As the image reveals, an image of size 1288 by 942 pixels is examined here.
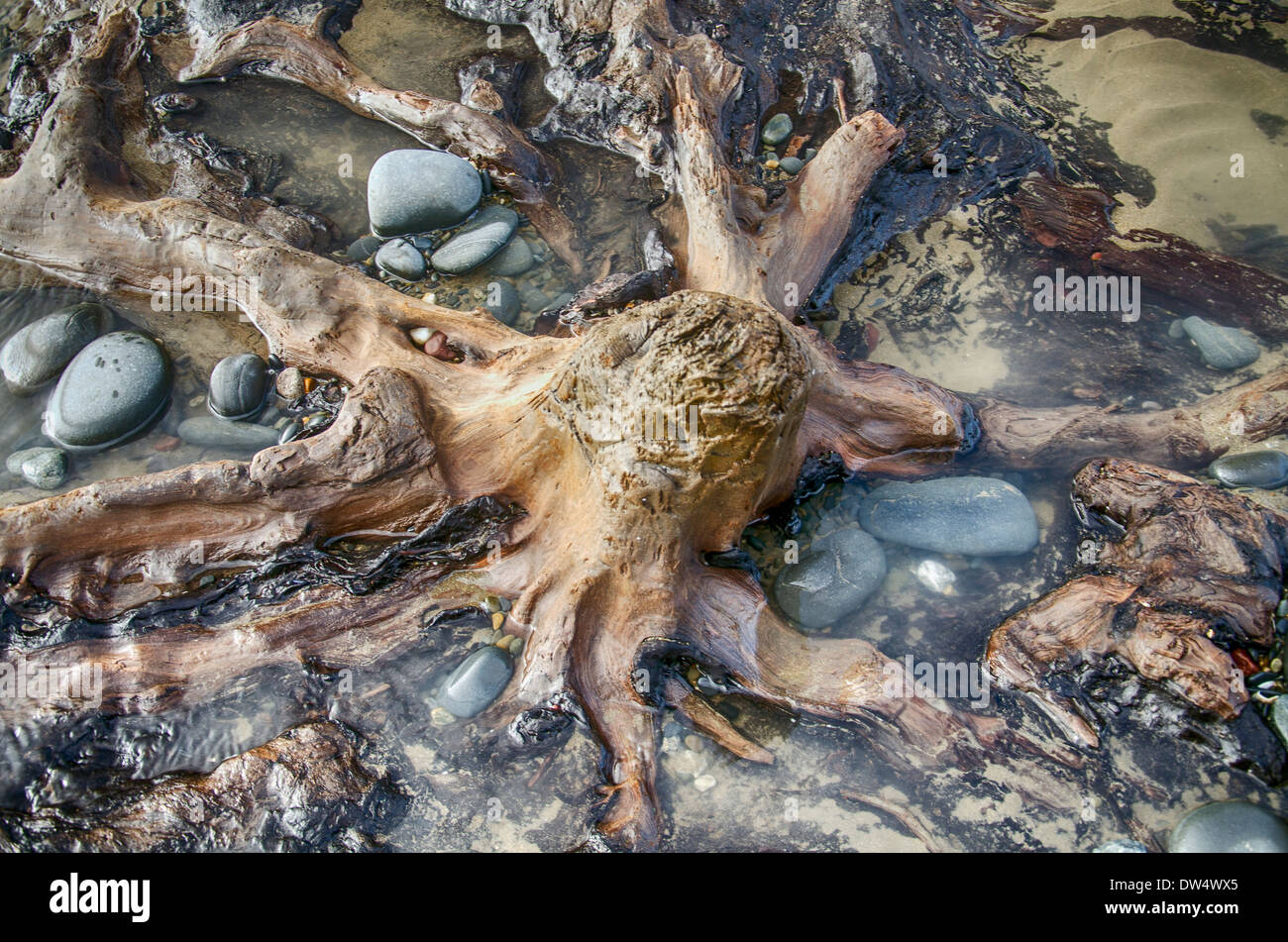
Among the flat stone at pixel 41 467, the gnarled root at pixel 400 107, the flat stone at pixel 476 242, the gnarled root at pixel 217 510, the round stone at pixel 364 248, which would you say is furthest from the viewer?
the gnarled root at pixel 400 107

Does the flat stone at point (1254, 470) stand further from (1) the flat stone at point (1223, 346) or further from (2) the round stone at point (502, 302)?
(2) the round stone at point (502, 302)

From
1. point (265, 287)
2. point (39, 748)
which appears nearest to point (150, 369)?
point (265, 287)

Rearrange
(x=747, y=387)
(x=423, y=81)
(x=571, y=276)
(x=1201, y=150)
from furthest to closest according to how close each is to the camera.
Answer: (x=423, y=81), (x=1201, y=150), (x=571, y=276), (x=747, y=387)

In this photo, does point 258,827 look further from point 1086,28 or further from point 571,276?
point 1086,28

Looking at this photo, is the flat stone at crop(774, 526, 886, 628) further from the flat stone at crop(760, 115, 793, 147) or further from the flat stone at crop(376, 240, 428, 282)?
the flat stone at crop(760, 115, 793, 147)

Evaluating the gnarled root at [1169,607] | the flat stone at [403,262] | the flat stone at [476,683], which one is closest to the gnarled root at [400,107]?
the flat stone at [403,262]
